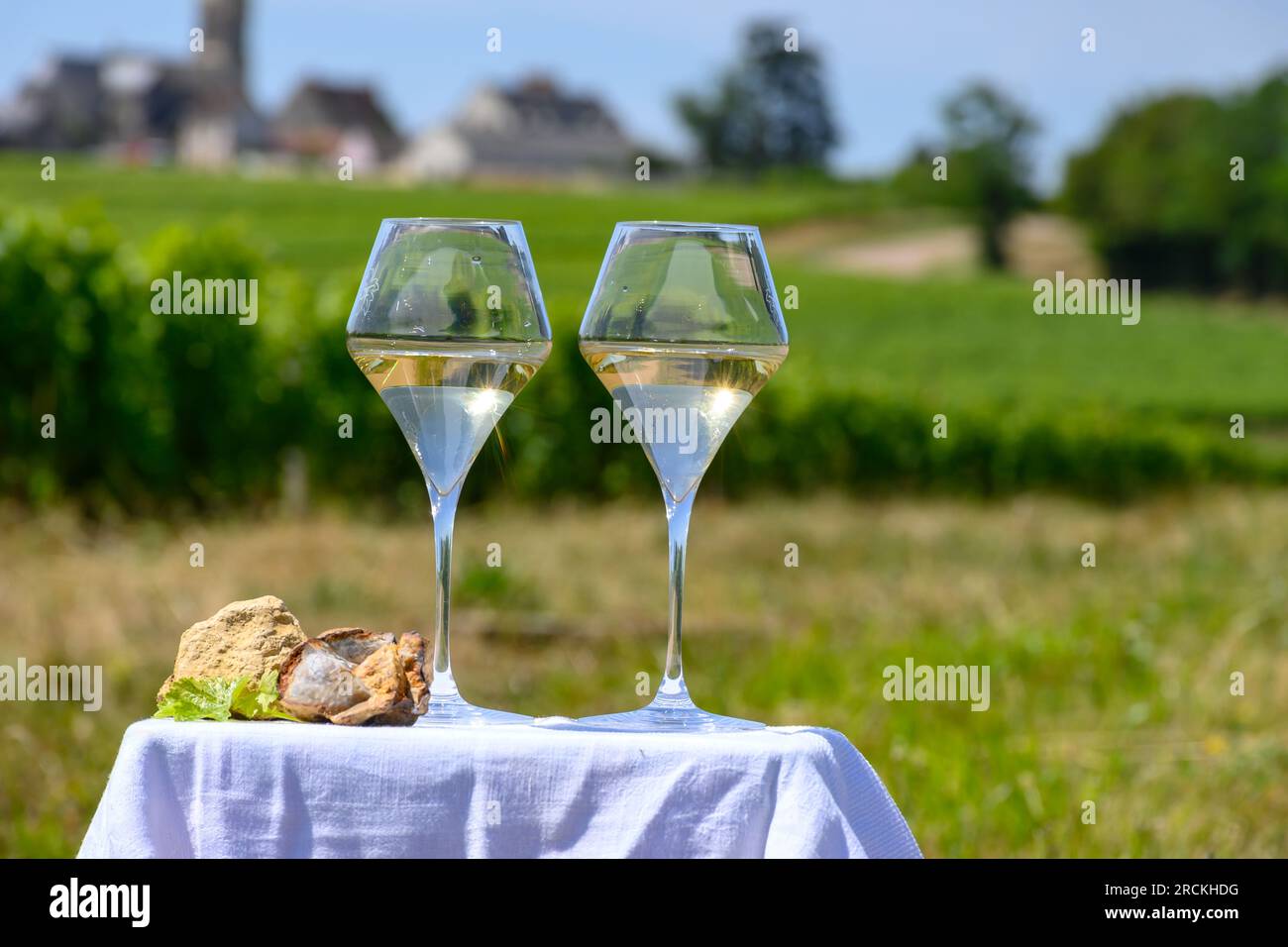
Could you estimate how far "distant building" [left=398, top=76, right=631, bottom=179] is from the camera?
110 meters

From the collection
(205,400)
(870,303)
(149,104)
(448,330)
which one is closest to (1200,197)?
(870,303)

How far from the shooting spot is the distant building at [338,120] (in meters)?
120

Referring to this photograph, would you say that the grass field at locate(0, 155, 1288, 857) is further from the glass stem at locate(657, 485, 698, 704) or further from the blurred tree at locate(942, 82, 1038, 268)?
the blurred tree at locate(942, 82, 1038, 268)

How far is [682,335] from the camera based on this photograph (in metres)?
1.60

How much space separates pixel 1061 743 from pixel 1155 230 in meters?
61.2

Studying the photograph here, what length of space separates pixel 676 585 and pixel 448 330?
40 centimetres

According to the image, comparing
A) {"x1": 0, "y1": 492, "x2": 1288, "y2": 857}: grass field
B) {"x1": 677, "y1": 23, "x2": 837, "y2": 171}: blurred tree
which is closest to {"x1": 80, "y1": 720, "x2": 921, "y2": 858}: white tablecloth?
{"x1": 0, "y1": 492, "x2": 1288, "y2": 857}: grass field

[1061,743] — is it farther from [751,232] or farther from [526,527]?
[526,527]

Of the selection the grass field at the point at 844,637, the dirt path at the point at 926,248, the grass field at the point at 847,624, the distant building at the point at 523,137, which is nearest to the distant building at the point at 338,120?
the distant building at the point at 523,137

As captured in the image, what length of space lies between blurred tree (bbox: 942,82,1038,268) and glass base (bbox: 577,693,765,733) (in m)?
63.9

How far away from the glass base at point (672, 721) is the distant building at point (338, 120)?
398ft

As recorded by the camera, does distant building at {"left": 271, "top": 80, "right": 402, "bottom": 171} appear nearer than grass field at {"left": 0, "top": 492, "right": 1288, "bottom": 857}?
No

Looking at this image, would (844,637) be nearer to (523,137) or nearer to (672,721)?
(672,721)

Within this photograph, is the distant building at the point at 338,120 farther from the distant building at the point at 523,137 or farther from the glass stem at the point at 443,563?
the glass stem at the point at 443,563
